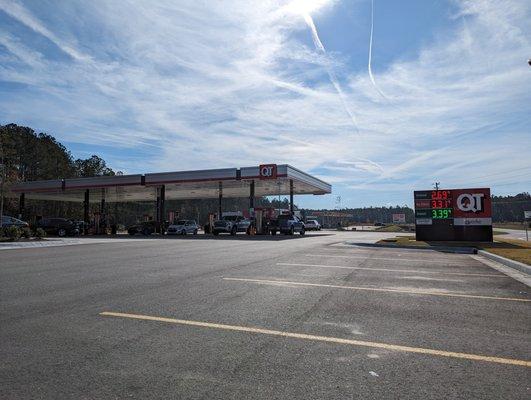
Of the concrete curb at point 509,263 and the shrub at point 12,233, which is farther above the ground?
the shrub at point 12,233

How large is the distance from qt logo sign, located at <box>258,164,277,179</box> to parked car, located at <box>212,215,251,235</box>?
5542 millimetres

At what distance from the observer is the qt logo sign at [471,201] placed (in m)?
26.2

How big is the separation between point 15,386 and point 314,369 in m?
2.75

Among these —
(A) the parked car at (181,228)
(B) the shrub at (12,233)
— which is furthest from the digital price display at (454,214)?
(B) the shrub at (12,233)

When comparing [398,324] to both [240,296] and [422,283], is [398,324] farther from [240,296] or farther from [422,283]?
[422,283]

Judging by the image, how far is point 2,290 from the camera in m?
8.60

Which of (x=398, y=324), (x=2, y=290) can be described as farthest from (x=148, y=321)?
(x=2, y=290)

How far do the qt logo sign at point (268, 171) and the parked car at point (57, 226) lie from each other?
59.7 feet

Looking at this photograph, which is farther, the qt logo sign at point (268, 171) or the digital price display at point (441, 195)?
the qt logo sign at point (268, 171)

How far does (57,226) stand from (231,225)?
15.9m

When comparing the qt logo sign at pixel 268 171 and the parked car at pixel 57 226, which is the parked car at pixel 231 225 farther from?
the parked car at pixel 57 226

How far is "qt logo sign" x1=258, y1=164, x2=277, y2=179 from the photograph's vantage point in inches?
1554

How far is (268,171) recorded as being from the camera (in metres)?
39.9

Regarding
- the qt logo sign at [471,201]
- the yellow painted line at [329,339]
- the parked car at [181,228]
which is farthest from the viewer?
the parked car at [181,228]
